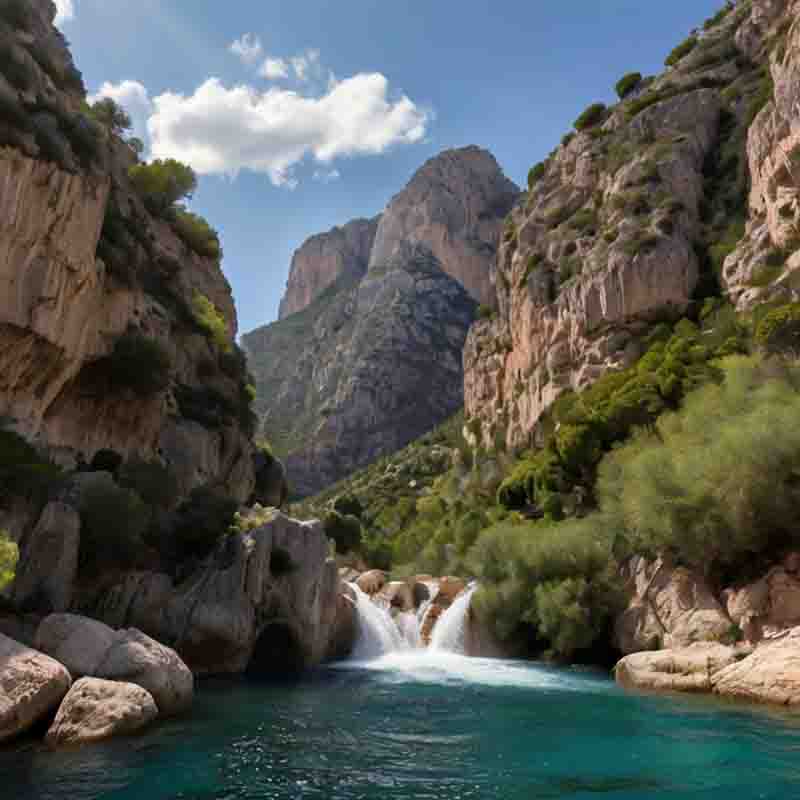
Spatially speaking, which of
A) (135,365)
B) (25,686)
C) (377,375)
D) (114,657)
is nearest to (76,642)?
(114,657)

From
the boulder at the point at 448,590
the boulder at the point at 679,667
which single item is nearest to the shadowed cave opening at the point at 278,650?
the boulder at the point at 448,590

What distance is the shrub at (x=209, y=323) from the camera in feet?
160

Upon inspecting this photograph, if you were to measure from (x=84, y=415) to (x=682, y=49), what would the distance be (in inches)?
3251

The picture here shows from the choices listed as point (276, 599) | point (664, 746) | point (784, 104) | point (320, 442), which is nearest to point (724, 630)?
point (664, 746)

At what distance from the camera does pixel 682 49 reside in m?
83.4

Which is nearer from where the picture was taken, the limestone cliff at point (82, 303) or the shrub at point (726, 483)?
the shrub at point (726, 483)

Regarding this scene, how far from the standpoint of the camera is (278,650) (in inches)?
1286

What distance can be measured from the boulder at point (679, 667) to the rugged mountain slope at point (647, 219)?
33.2 metres

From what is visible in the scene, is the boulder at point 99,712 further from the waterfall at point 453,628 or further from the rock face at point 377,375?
the rock face at point 377,375

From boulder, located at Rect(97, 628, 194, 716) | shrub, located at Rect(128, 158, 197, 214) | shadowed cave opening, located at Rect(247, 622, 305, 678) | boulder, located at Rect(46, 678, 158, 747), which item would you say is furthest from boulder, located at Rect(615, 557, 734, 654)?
shrub, located at Rect(128, 158, 197, 214)

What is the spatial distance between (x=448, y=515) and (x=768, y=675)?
167 ft

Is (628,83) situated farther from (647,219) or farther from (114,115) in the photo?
(114,115)

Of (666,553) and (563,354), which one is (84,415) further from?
(563,354)

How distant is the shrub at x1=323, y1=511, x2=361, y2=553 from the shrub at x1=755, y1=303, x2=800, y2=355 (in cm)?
4149
